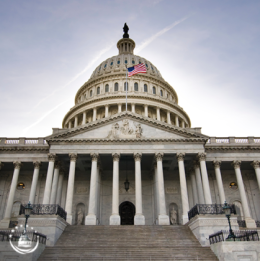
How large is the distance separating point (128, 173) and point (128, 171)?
29 cm

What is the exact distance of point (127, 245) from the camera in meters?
22.0

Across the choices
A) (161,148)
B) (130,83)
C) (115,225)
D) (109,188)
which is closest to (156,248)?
(115,225)

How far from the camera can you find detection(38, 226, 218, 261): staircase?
19.8 meters

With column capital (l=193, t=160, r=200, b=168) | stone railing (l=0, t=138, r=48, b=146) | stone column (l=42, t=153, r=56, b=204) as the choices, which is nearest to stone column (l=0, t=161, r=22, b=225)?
stone railing (l=0, t=138, r=48, b=146)

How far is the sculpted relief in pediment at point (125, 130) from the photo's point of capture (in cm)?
3400

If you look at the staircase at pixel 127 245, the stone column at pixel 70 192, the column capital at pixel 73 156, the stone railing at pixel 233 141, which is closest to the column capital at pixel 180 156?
the stone railing at pixel 233 141

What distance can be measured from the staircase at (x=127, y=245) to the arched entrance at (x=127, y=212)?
1260 centimetres

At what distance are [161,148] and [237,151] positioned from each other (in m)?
11.5

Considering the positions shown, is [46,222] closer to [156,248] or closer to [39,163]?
[156,248]

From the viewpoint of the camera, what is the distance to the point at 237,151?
123ft

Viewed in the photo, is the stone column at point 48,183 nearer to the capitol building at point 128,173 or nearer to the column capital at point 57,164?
the capitol building at point 128,173

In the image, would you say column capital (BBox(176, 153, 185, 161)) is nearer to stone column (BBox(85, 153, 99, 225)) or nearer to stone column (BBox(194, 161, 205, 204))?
stone column (BBox(194, 161, 205, 204))

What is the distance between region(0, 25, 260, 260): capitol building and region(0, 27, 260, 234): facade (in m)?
0.11

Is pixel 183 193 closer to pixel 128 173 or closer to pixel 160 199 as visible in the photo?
pixel 160 199
